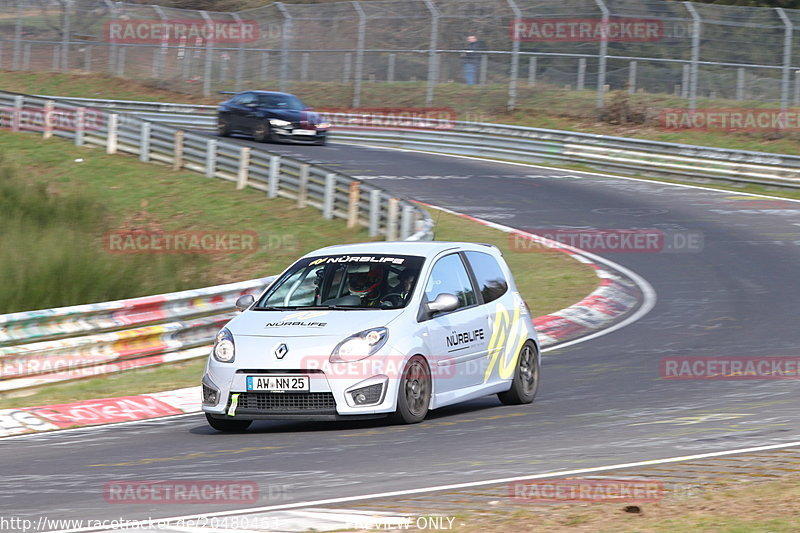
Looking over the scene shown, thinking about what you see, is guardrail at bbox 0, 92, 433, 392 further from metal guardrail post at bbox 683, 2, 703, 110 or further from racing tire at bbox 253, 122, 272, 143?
metal guardrail post at bbox 683, 2, 703, 110

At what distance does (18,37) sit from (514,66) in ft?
78.6

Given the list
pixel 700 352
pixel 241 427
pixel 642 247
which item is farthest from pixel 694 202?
pixel 241 427

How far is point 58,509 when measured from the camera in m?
6.86

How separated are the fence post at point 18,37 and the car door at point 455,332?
143 feet

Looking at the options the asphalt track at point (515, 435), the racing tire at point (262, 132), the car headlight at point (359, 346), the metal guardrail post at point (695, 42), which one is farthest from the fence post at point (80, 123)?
the car headlight at point (359, 346)

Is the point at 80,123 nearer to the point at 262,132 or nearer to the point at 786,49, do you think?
the point at 262,132

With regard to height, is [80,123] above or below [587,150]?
below

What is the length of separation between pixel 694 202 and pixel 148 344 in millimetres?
17071

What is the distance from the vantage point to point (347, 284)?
1032 cm

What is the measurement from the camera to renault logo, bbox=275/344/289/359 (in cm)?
936

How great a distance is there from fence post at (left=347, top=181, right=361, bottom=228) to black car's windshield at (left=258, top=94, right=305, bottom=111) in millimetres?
12421

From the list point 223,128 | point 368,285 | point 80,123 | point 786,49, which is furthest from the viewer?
point 223,128

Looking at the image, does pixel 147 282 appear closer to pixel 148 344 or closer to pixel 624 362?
pixel 148 344

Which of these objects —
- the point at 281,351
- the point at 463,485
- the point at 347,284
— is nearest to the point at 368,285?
the point at 347,284
